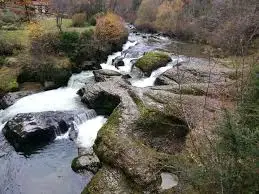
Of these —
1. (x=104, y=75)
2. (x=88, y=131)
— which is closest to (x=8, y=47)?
(x=104, y=75)

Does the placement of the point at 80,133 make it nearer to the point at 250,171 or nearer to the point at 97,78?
the point at 97,78

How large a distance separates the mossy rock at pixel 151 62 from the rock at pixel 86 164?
12.6 metres

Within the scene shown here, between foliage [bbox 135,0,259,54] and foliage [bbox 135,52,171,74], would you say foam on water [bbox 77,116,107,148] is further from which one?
foliage [bbox 135,0,259,54]

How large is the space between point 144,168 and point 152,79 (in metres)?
14.1

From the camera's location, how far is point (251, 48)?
30438 millimetres

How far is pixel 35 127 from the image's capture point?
59.0ft

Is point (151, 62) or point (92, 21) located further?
point (92, 21)

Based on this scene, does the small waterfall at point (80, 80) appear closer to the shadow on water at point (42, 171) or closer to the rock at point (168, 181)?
the shadow on water at point (42, 171)

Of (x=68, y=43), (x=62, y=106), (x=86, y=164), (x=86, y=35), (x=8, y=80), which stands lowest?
(x=62, y=106)

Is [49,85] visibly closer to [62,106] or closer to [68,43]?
[62,106]

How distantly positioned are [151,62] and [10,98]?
1144 centimetres

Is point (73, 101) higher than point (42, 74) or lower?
lower

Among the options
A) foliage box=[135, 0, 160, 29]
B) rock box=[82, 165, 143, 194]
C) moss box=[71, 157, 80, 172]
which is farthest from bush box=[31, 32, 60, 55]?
foliage box=[135, 0, 160, 29]

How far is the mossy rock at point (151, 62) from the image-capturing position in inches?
1076
